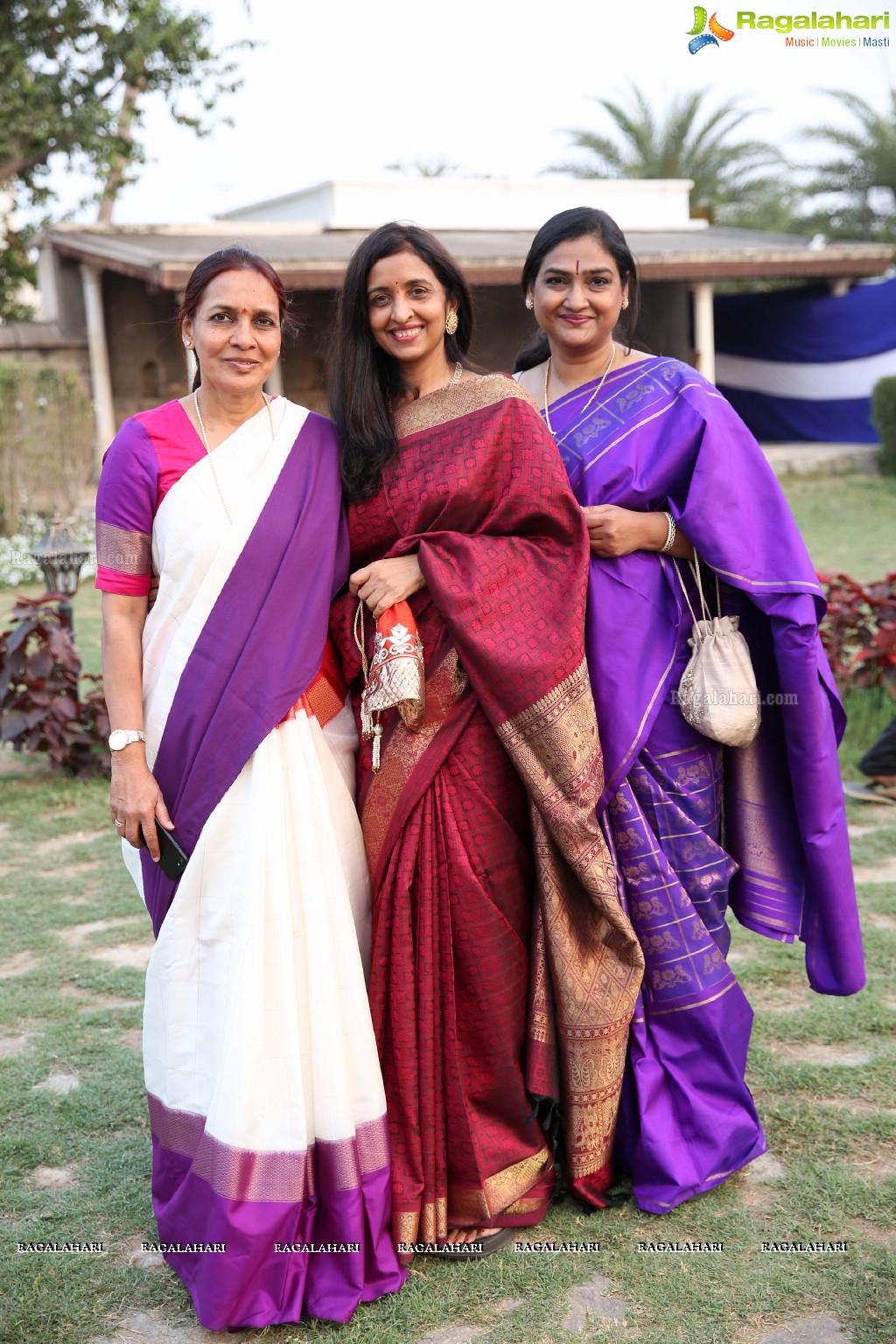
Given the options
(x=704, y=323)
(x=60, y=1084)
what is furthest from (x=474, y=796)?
(x=704, y=323)

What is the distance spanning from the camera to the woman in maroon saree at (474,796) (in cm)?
236

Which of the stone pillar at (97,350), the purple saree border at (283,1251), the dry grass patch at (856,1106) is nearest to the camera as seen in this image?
the purple saree border at (283,1251)

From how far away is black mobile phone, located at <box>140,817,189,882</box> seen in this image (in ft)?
7.63

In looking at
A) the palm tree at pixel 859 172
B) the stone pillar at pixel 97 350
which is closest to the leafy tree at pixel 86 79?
the stone pillar at pixel 97 350

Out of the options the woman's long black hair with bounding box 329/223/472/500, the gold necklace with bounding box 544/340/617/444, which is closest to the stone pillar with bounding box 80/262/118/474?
the gold necklace with bounding box 544/340/617/444

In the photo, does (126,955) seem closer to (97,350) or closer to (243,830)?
(243,830)

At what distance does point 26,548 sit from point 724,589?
9373 mm

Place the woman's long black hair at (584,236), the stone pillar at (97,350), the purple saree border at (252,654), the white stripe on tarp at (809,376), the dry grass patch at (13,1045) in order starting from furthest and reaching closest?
the white stripe on tarp at (809,376), the stone pillar at (97,350), the dry grass patch at (13,1045), the woman's long black hair at (584,236), the purple saree border at (252,654)

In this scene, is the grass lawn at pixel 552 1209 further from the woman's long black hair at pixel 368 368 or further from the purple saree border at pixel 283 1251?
the woman's long black hair at pixel 368 368

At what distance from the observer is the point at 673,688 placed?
8.51 ft

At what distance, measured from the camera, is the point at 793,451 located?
1554 cm

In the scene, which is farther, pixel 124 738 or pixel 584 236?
pixel 584 236

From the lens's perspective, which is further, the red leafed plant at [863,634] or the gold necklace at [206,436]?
the red leafed plant at [863,634]

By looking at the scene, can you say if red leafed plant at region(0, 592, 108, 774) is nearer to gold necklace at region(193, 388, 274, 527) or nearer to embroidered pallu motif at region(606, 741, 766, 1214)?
gold necklace at region(193, 388, 274, 527)
